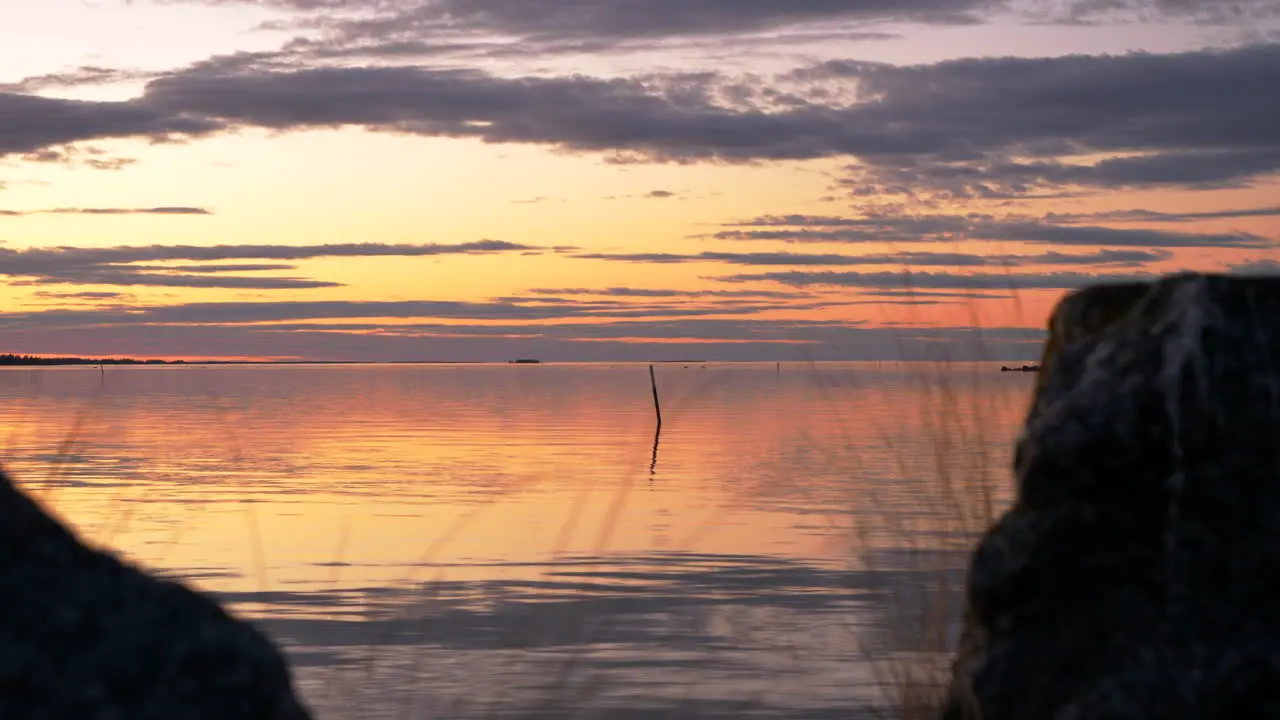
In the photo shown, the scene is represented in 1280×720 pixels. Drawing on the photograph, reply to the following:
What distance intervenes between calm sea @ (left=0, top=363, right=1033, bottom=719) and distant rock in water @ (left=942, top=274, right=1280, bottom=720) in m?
1.47

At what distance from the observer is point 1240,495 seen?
373cm

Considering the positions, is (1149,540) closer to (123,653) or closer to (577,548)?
(123,653)

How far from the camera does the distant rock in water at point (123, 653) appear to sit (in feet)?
8.10

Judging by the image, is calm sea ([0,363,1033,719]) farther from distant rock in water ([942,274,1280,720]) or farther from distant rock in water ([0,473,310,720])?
distant rock in water ([0,473,310,720])

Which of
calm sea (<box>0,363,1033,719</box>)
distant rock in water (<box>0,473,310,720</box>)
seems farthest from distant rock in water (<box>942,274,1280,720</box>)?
distant rock in water (<box>0,473,310,720</box>)

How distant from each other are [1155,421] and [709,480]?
24030mm

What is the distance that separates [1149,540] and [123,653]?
2550 mm

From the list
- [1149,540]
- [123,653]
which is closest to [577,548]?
[1149,540]

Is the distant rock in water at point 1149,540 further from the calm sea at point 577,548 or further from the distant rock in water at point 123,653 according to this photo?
the distant rock in water at point 123,653

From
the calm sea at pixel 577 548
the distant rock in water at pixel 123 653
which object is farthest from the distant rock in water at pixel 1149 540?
the distant rock in water at pixel 123 653

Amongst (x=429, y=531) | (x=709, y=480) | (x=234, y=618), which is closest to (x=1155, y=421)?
(x=234, y=618)

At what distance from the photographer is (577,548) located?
17969 mm

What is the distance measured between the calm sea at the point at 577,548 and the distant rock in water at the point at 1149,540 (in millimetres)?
1472

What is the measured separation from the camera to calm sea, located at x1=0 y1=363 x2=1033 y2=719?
6.54 m
